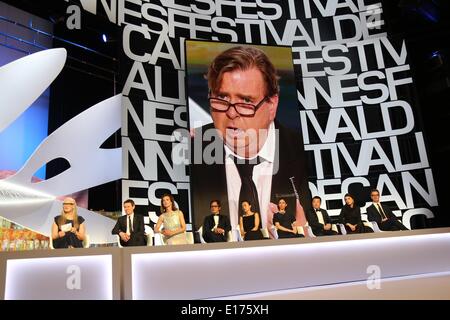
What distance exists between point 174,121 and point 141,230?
7.26 feet

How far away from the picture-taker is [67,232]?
365 centimetres

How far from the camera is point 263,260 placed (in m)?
3.31

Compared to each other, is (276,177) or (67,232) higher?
(276,177)

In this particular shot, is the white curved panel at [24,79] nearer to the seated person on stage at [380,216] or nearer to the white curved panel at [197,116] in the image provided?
the white curved panel at [197,116]

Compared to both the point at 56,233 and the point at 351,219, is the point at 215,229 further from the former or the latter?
the point at 351,219

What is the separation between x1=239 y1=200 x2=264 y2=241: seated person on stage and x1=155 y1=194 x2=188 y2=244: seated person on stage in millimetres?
884

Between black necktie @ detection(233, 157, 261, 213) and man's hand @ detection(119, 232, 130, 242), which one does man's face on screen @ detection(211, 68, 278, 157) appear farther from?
man's hand @ detection(119, 232, 130, 242)

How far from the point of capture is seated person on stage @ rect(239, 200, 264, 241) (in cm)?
469

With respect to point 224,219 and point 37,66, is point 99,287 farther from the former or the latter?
point 37,66

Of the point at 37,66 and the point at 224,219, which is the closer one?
the point at 224,219

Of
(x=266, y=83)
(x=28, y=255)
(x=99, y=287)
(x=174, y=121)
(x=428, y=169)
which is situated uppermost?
(x=266, y=83)

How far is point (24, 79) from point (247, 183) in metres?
3.41

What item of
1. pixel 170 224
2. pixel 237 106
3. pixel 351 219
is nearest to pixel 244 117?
pixel 237 106

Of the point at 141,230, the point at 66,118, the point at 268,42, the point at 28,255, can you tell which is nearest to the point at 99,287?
the point at 28,255
